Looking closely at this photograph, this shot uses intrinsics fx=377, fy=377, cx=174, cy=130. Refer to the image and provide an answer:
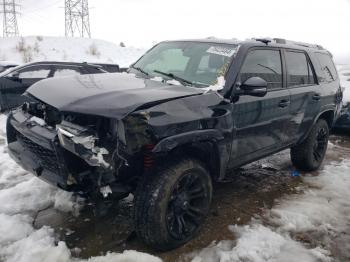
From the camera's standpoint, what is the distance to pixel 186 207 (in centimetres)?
332

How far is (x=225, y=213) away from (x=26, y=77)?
5.87 m

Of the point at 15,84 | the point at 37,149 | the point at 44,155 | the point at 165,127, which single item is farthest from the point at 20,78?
the point at 165,127

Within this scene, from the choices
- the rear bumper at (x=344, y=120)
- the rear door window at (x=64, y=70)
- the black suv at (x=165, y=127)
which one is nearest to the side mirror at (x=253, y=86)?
the black suv at (x=165, y=127)

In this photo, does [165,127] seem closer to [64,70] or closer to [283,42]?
[283,42]

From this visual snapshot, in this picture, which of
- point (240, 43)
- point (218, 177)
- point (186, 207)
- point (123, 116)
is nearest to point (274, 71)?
point (240, 43)

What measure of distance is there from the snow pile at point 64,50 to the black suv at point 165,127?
15150 mm

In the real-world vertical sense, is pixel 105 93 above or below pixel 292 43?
below

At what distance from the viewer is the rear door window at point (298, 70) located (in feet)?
15.2

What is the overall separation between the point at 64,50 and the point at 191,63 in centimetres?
1926

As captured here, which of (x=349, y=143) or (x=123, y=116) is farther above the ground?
(x=123, y=116)

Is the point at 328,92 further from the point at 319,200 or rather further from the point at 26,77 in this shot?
the point at 26,77

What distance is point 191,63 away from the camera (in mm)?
4016

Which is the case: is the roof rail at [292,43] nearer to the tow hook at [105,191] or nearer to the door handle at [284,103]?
the door handle at [284,103]

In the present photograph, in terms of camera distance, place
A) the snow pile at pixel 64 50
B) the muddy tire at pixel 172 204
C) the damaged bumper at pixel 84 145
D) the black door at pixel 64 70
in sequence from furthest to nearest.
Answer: the snow pile at pixel 64 50
the black door at pixel 64 70
the muddy tire at pixel 172 204
the damaged bumper at pixel 84 145
